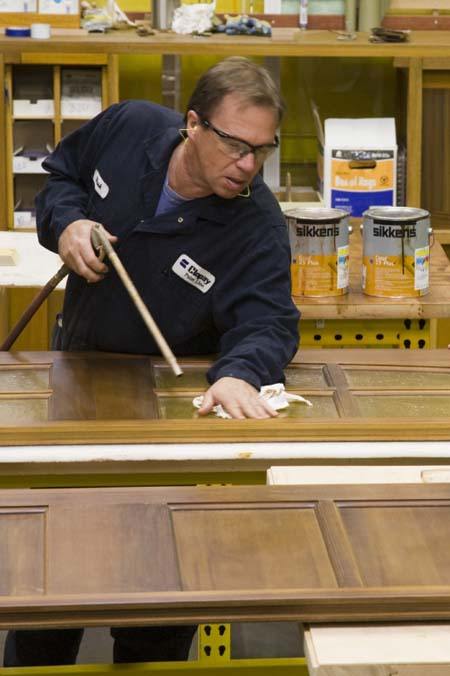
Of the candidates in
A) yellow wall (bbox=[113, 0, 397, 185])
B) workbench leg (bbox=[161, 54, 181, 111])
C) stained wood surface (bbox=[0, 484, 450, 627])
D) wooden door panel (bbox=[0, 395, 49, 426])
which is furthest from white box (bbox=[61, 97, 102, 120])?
stained wood surface (bbox=[0, 484, 450, 627])

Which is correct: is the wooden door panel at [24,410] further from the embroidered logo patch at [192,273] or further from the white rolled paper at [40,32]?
the white rolled paper at [40,32]

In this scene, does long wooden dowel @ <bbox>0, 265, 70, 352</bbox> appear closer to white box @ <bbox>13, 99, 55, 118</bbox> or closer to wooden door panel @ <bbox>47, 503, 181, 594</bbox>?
wooden door panel @ <bbox>47, 503, 181, 594</bbox>

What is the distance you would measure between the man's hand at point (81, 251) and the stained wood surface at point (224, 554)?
652mm

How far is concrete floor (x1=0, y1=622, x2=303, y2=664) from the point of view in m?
3.53

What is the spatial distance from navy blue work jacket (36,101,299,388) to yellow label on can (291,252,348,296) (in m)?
0.50

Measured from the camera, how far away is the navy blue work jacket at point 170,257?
2.76 metres

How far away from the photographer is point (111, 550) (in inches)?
77.6

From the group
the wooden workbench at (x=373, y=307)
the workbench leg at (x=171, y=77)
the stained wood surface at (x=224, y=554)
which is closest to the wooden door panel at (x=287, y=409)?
the stained wood surface at (x=224, y=554)

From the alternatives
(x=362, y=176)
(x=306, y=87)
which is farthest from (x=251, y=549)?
(x=306, y=87)

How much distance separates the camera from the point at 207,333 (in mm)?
2938

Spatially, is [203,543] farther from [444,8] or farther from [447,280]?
[444,8]

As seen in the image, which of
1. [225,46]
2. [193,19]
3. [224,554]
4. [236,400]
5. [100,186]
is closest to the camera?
[224,554]

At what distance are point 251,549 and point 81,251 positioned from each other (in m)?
0.93

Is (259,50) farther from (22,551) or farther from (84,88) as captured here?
(22,551)
